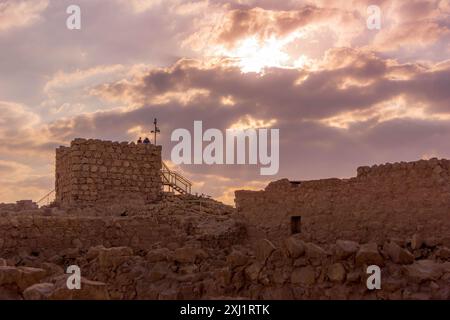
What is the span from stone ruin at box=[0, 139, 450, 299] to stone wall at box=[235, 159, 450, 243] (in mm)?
23

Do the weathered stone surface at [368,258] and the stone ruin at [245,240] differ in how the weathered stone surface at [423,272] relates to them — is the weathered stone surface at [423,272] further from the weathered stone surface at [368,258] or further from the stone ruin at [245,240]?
the weathered stone surface at [368,258]

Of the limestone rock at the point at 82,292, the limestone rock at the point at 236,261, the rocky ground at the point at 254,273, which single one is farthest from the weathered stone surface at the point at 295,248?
the limestone rock at the point at 82,292

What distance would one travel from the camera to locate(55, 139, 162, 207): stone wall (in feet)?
67.4

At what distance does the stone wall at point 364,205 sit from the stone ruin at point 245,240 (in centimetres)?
2

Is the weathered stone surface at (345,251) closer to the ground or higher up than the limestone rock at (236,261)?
higher up

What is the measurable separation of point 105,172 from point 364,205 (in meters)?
10.8

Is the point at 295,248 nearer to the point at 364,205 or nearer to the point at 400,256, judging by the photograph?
the point at 400,256

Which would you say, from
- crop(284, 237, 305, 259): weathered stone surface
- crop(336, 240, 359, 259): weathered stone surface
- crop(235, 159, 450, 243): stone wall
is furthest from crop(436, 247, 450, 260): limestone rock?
crop(284, 237, 305, 259): weathered stone surface

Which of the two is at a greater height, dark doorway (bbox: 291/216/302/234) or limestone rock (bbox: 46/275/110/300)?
dark doorway (bbox: 291/216/302/234)

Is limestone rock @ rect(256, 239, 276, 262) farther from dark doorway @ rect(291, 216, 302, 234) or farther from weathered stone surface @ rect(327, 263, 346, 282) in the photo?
dark doorway @ rect(291, 216, 302, 234)

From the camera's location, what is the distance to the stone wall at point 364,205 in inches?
462
